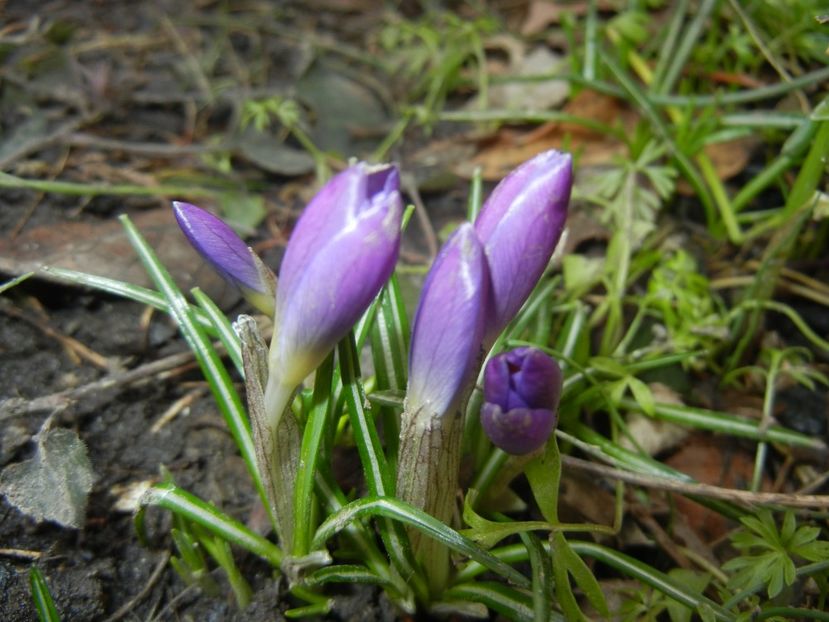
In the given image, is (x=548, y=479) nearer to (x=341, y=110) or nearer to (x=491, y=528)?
(x=491, y=528)

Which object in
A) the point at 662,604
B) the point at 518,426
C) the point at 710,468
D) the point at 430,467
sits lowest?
the point at 710,468

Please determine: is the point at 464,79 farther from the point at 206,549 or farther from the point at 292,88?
the point at 206,549

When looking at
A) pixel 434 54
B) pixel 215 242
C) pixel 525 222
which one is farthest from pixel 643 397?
pixel 434 54

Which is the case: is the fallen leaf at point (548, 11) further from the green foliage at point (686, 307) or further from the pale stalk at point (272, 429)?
the pale stalk at point (272, 429)

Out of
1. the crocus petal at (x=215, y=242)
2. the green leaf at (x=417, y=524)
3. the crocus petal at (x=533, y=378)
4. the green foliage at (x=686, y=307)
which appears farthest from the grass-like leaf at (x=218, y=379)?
the green foliage at (x=686, y=307)

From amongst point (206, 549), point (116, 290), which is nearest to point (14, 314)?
point (116, 290)

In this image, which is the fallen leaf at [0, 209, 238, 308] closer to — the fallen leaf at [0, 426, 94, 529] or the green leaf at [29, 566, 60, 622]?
the fallen leaf at [0, 426, 94, 529]
